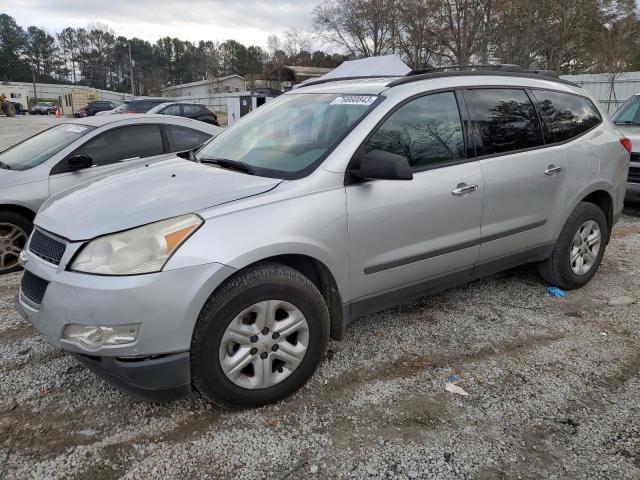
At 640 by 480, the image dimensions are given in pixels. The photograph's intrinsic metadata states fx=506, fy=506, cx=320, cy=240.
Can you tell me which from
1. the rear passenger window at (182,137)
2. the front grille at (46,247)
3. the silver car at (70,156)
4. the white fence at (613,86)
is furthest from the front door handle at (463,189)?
the white fence at (613,86)

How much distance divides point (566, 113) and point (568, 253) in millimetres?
1158

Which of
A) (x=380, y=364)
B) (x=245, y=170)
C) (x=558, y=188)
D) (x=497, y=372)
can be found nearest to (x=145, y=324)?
(x=245, y=170)

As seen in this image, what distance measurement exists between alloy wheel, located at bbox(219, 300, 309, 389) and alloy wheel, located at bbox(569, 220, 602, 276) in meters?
2.77

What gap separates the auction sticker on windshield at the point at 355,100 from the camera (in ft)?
10.4

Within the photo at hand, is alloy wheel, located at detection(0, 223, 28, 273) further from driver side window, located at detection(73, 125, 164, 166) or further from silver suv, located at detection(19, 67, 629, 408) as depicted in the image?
silver suv, located at detection(19, 67, 629, 408)

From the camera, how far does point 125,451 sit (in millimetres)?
2404

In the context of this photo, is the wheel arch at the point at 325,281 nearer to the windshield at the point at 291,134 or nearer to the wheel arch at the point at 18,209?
the windshield at the point at 291,134

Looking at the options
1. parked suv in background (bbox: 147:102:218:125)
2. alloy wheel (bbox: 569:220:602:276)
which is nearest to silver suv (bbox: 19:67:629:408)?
alloy wheel (bbox: 569:220:602:276)

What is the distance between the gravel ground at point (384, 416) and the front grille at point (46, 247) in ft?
2.72

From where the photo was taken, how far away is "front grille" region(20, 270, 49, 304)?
2.51 meters

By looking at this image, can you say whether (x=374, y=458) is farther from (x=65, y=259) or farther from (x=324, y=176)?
(x=65, y=259)

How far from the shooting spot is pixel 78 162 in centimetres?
500

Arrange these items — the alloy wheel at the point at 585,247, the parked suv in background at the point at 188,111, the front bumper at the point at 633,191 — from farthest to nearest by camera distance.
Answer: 1. the parked suv in background at the point at 188,111
2. the front bumper at the point at 633,191
3. the alloy wheel at the point at 585,247

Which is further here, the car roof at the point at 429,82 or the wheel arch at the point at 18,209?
the wheel arch at the point at 18,209
